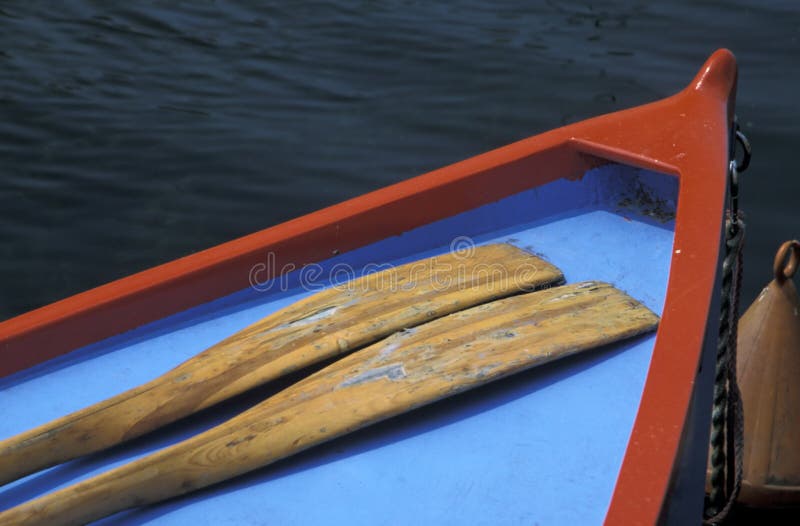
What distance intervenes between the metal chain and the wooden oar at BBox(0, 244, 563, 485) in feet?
1.46

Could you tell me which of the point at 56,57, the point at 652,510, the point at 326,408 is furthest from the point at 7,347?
the point at 56,57

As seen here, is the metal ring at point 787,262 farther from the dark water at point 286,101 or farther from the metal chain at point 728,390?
the dark water at point 286,101

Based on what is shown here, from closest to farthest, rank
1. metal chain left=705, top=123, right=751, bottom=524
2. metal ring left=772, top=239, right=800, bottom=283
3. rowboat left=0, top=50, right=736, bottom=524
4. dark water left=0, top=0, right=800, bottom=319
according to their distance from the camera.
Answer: rowboat left=0, top=50, right=736, bottom=524
metal chain left=705, top=123, right=751, bottom=524
metal ring left=772, top=239, right=800, bottom=283
dark water left=0, top=0, right=800, bottom=319

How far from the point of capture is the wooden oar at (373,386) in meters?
1.95

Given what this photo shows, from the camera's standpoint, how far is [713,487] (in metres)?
2.46

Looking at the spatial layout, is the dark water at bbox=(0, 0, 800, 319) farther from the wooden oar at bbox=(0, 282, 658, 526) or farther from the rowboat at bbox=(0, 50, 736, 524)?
the wooden oar at bbox=(0, 282, 658, 526)

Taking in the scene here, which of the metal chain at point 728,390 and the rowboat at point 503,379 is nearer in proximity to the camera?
the rowboat at point 503,379

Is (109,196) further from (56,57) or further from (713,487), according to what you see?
(713,487)

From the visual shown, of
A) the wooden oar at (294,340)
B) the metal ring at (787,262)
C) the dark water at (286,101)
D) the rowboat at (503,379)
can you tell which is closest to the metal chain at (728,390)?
the rowboat at (503,379)

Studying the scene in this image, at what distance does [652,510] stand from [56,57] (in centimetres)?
652

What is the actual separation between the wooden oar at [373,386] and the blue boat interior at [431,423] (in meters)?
0.07

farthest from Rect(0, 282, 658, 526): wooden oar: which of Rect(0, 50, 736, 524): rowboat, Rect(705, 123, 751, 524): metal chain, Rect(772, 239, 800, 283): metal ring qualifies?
Rect(772, 239, 800, 283): metal ring

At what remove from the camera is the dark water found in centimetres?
498

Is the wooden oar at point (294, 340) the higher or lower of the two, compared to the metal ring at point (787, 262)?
lower
